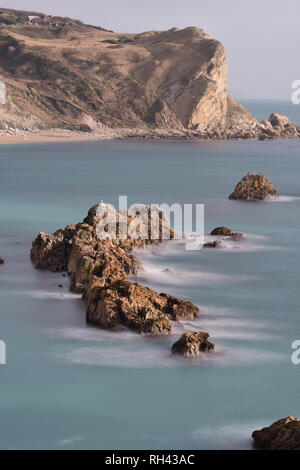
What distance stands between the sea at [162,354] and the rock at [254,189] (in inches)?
185

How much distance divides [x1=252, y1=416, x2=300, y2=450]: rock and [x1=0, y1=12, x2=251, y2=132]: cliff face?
99.9 m

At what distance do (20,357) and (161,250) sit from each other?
13.0m

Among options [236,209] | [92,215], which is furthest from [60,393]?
[236,209]

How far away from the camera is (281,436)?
14.5 metres

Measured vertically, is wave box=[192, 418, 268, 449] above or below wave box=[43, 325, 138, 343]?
below

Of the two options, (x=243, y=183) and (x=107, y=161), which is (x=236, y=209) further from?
(x=107, y=161)

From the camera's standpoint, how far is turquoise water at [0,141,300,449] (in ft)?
51.3

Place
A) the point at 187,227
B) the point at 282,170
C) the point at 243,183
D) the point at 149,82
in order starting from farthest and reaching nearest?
the point at 149,82, the point at 282,170, the point at 243,183, the point at 187,227

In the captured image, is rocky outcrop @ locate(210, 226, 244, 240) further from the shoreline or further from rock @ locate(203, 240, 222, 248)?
the shoreline

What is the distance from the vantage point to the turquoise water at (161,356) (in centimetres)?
1565

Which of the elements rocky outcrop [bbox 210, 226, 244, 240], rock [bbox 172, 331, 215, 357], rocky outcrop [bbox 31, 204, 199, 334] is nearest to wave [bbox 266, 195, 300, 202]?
rocky outcrop [bbox 210, 226, 244, 240]

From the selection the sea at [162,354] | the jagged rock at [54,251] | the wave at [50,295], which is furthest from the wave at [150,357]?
the jagged rock at [54,251]

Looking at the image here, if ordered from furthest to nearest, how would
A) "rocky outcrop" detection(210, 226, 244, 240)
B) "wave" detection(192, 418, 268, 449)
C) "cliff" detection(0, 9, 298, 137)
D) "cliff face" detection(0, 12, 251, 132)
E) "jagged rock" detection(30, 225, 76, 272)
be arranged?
1. "cliff face" detection(0, 12, 251, 132)
2. "cliff" detection(0, 9, 298, 137)
3. "rocky outcrop" detection(210, 226, 244, 240)
4. "jagged rock" detection(30, 225, 76, 272)
5. "wave" detection(192, 418, 268, 449)
